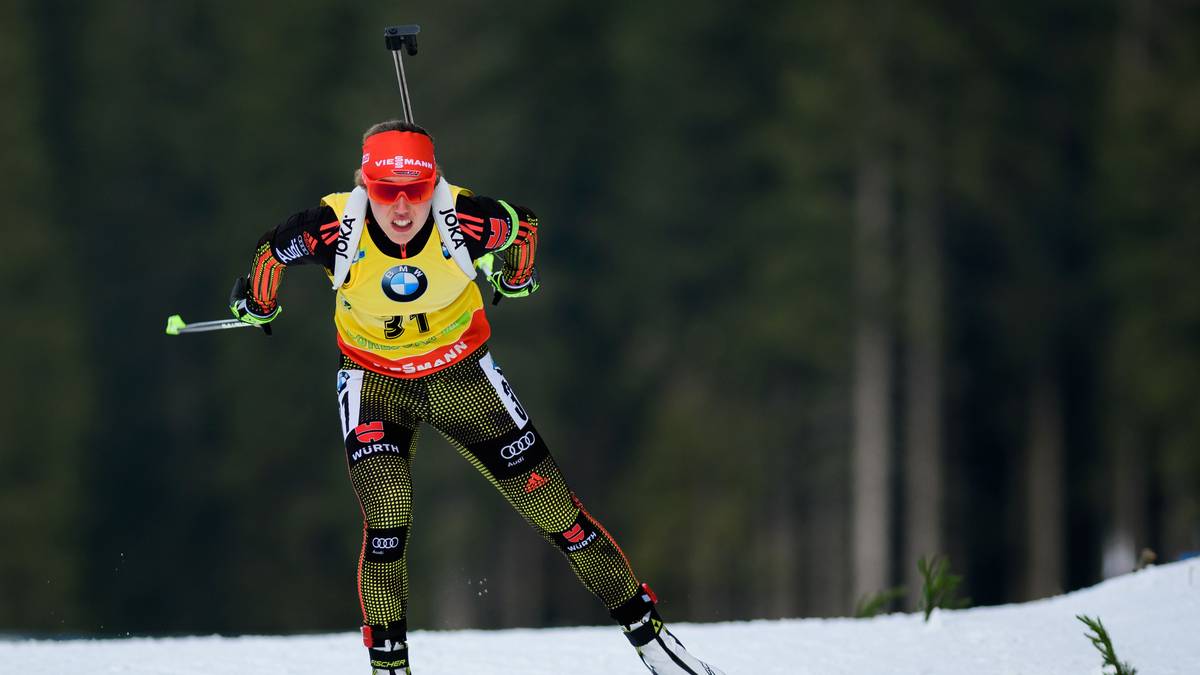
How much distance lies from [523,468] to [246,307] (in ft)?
3.84

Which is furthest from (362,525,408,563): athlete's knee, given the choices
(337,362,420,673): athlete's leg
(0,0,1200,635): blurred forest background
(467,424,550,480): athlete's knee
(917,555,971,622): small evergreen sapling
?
(0,0,1200,635): blurred forest background

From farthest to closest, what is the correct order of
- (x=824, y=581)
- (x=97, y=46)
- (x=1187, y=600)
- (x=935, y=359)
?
1. (x=97, y=46)
2. (x=824, y=581)
3. (x=935, y=359)
4. (x=1187, y=600)

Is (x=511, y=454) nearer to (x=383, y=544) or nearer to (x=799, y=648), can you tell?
(x=383, y=544)

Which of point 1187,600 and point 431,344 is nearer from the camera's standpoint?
point 431,344

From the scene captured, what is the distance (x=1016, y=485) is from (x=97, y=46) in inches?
797

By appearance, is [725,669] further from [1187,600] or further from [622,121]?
[622,121]

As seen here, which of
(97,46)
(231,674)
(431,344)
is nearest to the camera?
(431,344)

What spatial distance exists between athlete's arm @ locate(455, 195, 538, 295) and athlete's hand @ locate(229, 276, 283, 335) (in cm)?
81

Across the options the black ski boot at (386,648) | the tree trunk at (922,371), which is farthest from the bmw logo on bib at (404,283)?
the tree trunk at (922,371)

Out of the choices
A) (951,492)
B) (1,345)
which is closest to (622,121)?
(951,492)

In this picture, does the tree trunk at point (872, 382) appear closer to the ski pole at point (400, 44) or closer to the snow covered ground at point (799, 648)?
the snow covered ground at point (799, 648)

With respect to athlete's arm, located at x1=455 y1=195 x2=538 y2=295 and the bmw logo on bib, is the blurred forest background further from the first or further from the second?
the bmw logo on bib

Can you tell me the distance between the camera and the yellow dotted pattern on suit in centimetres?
639

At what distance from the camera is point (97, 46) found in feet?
122
